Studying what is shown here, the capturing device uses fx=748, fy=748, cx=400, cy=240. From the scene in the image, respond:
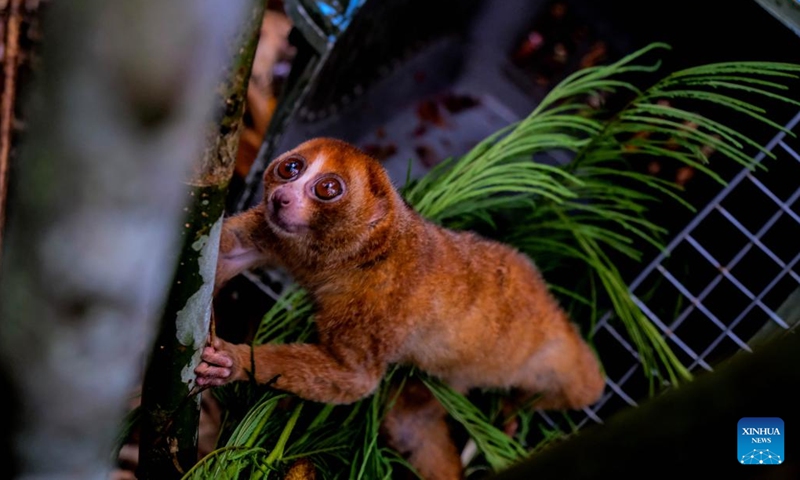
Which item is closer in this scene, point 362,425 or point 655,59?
point 362,425

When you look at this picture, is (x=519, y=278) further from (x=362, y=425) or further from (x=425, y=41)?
(x=425, y=41)

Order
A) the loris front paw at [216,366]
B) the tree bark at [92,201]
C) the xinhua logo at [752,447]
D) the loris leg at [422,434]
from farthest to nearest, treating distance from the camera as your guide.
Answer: the loris leg at [422,434]
the loris front paw at [216,366]
the xinhua logo at [752,447]
the tree bark at [92,201]

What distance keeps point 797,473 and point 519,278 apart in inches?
74.0

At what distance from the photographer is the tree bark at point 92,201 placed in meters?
0.59

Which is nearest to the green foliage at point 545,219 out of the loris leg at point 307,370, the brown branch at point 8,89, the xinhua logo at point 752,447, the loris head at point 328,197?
the loris leg at point 307,370

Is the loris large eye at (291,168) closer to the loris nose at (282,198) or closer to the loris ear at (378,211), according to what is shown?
the loris nose at (282,198)

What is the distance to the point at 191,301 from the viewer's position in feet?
4.54

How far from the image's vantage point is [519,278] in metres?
2.55

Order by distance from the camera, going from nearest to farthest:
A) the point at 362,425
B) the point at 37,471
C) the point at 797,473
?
1. the point at 797,473
2. the point at 37,471
3. the point at 362,425

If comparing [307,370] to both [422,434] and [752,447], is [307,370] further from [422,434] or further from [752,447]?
[752,447]

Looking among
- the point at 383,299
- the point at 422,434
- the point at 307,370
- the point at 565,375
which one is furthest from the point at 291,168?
the point at 565,375

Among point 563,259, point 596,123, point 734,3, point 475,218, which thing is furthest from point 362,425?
point 734,3

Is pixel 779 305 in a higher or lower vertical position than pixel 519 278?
higher

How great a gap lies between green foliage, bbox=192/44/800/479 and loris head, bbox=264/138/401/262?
0.46m
